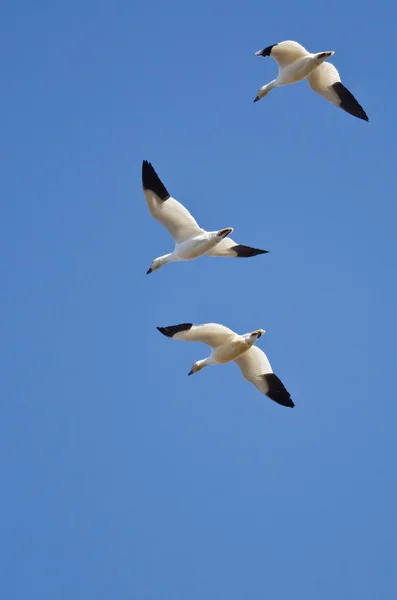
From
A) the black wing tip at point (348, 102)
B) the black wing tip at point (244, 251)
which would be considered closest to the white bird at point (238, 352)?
the black wing tip at point (244, 251)

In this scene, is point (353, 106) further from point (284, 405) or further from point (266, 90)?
point (284, 405)

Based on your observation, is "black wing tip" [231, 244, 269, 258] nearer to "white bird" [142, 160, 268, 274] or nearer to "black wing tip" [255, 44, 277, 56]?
"white bird" [142, 160, 268, 274]

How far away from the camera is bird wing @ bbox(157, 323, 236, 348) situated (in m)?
20.4

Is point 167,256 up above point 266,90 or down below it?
below

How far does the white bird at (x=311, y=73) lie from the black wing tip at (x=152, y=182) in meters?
3.30

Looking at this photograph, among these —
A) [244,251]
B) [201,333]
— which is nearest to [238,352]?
[201,333]

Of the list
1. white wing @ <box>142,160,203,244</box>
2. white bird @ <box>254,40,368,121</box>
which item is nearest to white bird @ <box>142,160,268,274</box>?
white wing @ <box>142,160,203,244</box>

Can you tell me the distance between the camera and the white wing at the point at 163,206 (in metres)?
20.9

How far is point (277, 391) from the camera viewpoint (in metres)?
21.2

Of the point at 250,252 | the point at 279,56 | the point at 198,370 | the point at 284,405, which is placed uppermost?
the point at 279,56

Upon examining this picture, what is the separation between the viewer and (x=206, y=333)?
67.9 ft

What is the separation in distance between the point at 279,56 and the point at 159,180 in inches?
141

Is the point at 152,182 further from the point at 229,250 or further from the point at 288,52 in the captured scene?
the point at 288,52

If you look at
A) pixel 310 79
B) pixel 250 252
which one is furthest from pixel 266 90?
pixel 250 252
